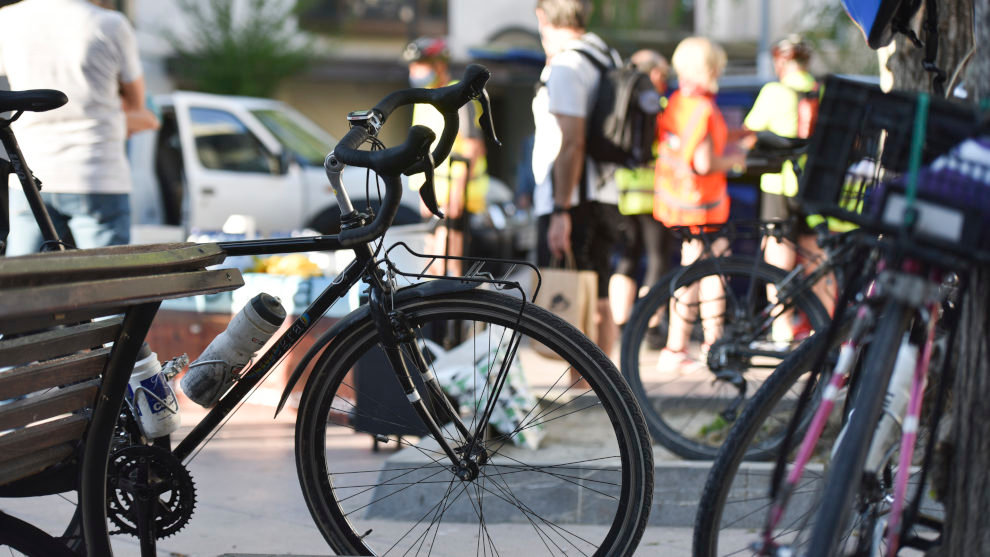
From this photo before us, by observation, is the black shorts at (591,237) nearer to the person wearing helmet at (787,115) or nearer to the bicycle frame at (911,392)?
the person wearing helmet at (787,115)

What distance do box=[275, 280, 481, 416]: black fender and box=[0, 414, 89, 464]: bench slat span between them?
45 cm

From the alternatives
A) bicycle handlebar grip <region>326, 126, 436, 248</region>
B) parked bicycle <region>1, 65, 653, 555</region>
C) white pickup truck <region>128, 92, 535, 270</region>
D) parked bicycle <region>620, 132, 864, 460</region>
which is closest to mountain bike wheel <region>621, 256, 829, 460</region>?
parked bicycle <region>620, 132, 864, 460</region>

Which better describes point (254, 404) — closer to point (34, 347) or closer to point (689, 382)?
point (689, 382)

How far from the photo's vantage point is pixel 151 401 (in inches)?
113

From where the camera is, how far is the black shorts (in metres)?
5.29

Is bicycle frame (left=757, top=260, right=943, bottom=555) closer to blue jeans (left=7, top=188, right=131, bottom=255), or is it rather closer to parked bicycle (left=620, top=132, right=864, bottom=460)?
parked bicycle (left=620, top=132, right=864, bottom=460)

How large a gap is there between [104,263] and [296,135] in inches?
366

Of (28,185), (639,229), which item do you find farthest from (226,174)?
(28,185)

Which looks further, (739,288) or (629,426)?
(739,288)

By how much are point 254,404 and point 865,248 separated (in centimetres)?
409

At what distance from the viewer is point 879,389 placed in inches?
81.7

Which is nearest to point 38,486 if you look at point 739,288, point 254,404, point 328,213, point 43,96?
point 43,96

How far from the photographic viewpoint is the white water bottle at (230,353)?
2.86m

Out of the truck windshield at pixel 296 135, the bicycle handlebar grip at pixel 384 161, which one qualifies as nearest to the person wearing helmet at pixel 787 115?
the bicycle handlebar grip at pixel 384 161
